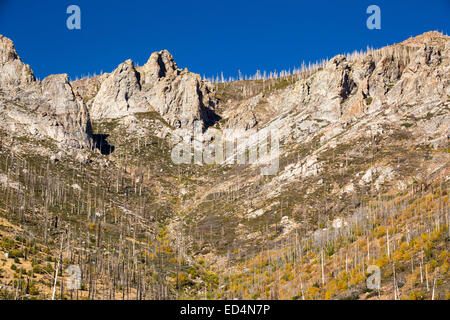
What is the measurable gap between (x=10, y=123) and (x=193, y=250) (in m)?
63.5

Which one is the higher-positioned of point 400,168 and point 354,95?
point 354,95

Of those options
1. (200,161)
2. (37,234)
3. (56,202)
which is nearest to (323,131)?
(200,161)

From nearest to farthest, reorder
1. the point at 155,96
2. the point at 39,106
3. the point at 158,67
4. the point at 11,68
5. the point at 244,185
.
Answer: the point at 244,185 < the point at 39,106 < the point at 11,68 < the point at 155,96 < the point at 158,67

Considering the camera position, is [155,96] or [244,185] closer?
[244,185]

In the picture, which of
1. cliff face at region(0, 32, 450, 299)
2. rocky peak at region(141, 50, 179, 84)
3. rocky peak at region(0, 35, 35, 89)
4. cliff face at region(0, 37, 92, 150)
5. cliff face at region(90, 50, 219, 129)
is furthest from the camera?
rocky peak at region(141, 50, 179, 84)

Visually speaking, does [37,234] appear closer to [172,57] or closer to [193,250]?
[193,250]

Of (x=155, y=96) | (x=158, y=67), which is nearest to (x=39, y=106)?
(x=155, y=96)

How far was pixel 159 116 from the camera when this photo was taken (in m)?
158

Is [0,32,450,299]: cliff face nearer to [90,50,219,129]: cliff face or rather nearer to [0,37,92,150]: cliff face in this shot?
[0,37,92,150]: cliff face

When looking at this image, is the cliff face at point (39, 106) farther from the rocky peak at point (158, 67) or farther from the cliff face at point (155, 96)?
the rocky peak at point (158, 67)

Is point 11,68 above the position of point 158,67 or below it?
below

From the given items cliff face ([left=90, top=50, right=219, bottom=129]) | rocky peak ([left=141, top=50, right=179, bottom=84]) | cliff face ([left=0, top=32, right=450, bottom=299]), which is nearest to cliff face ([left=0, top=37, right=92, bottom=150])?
cliff face ([left=0, top=32, right=450, bottom=299])

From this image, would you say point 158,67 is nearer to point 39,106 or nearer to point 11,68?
point 11,68
